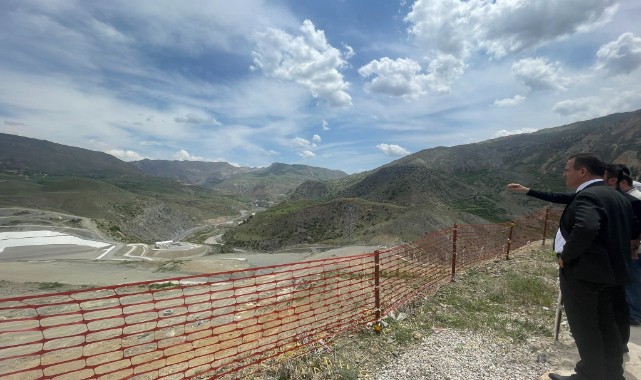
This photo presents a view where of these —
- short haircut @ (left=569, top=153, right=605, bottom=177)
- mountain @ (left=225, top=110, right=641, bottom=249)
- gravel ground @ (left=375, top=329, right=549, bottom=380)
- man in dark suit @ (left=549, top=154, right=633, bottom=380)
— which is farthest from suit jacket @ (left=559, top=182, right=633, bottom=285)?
mountain @ (left=225, top=110, right=641, bottom=249)

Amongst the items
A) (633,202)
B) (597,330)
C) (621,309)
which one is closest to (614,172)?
(633,202)

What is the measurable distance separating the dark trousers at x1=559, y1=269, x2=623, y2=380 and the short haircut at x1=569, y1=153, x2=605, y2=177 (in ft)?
3.82

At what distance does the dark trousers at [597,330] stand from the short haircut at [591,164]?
3.82 ft

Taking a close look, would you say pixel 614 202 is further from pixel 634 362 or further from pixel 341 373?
pixel 341 373

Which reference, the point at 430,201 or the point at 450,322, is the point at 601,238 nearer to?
the point at 450,322

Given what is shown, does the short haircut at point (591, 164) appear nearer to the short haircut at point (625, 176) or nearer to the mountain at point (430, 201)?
the short haircut at point (625, 176)

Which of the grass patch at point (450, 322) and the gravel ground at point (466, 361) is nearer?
the gravel ground at point (466, 361)

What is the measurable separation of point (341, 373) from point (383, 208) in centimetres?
7327

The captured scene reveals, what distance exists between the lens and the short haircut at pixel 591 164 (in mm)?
3737

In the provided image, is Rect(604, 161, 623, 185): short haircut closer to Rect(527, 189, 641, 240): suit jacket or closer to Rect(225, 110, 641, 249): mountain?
Rect(527, 189, 641, 240): suit jacket

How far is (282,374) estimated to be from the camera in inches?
188

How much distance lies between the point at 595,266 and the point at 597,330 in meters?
0.71

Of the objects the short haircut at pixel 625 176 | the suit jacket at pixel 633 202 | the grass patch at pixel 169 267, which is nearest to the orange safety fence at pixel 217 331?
the suit jacket at pixel 633 202

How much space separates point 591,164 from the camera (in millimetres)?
3768
